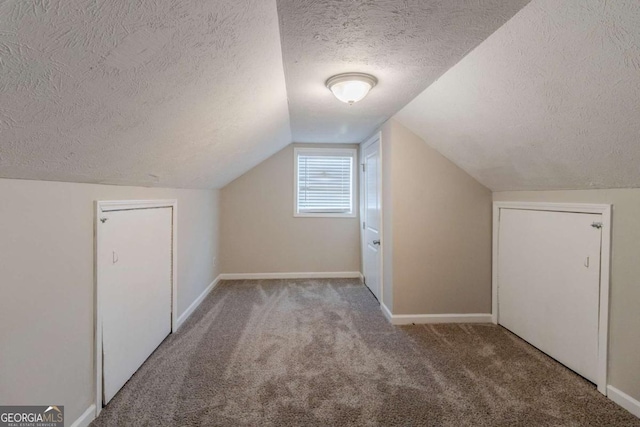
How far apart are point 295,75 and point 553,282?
2.45 m

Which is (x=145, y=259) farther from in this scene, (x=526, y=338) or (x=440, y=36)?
(x=526, y=338)

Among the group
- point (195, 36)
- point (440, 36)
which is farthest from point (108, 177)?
point (440, 36)

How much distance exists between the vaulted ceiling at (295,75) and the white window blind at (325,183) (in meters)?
2.25

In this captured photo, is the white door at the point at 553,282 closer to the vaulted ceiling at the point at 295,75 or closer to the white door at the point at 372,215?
the vaulted ceiling at the point at 295,75

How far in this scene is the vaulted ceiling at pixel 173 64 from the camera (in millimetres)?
860

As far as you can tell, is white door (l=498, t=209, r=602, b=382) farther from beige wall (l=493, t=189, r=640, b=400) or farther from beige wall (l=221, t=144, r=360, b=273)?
beige wall (l=221, t=144, r=360, b=273)

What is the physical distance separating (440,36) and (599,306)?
196 cm

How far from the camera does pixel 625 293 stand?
181cm

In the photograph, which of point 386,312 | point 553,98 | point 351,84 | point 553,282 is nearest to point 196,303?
point 386,312

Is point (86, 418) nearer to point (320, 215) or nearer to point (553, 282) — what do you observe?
point (553, 282)

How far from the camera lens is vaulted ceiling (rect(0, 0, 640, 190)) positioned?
923mm

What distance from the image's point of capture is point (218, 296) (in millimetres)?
3799

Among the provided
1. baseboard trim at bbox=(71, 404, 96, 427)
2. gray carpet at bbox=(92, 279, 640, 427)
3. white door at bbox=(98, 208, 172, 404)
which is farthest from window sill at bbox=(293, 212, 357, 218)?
baseboard trim at bbox=(71, 404, 96, 427)

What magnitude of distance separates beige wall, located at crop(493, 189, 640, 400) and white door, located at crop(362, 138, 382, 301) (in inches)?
75.7
